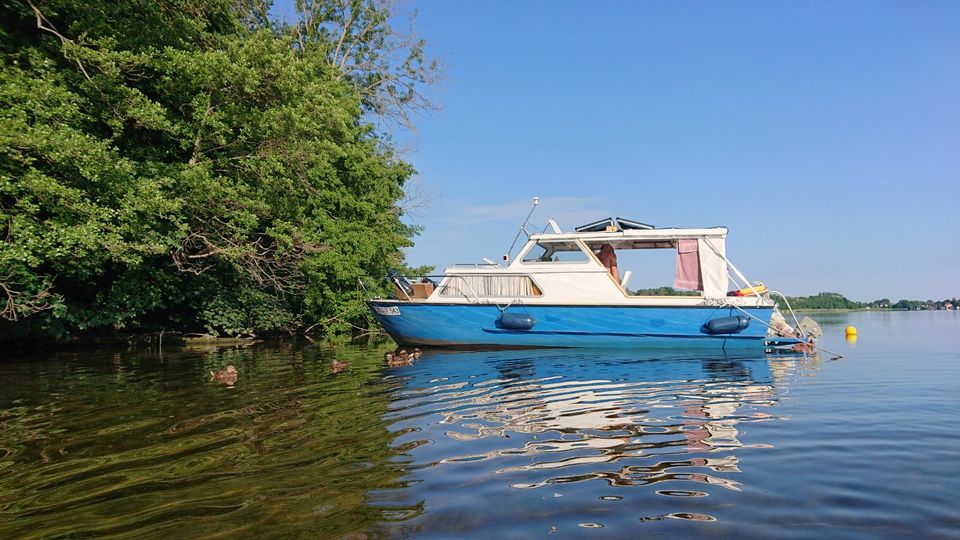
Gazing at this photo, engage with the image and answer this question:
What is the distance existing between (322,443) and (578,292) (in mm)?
11194

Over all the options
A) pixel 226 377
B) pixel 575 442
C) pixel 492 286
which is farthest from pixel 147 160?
pixel 575 442

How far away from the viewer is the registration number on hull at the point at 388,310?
1680 cm

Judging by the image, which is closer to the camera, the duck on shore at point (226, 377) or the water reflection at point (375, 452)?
the water reflection at point (375, 452)

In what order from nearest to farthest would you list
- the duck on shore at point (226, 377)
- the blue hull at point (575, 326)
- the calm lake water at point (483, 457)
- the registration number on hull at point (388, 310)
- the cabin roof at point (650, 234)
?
the calm lake water at point (483, 457), the duck on shore at point (226, 377), the blue hull at point (575, 326), the cabin roof at point (650, 234), the registration number on hull at point (388, 310)

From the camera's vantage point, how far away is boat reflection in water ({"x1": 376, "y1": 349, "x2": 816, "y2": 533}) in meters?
3.92

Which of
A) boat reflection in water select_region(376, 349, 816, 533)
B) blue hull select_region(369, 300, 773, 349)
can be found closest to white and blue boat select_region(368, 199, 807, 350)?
blue hull select_region(369, 300, 773, 349)

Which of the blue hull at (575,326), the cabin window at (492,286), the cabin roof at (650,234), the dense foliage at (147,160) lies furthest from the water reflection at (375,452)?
the cabin roof at (650,234)

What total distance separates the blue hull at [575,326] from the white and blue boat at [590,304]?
28 mm

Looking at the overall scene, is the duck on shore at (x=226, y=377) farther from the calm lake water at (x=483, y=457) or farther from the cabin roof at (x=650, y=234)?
the cabin roof at (x=650, y=234)

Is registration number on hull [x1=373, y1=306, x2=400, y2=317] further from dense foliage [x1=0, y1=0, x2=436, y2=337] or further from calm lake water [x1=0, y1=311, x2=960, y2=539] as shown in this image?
calm lake water [x1=0, y1=311, x2=960, y2=539]

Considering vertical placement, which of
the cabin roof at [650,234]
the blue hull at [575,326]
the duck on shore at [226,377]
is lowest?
the duck on shore at [226,377]

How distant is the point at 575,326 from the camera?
52.5 ft

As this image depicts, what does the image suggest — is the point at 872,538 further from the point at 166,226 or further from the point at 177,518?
the point at 166,226

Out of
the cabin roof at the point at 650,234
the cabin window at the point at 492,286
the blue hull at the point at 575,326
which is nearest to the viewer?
the blue hull at the point at 575,326
